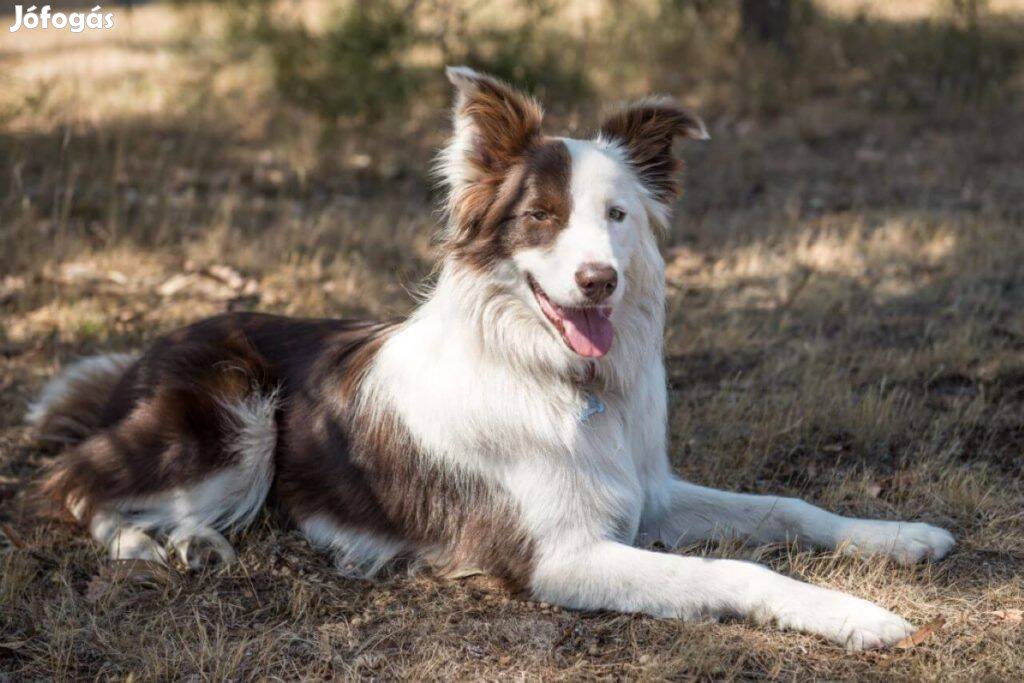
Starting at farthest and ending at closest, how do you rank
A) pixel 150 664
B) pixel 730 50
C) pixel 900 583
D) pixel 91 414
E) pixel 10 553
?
1. pixel 730 50
2. pixel 91 414
3. pixel 10 553
4. pixel 900 583
5. pixel 150 664

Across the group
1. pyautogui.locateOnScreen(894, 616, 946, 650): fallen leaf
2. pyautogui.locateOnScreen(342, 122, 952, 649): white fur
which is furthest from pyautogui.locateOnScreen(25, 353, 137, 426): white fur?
pyautogui.locateOnScreen(894, 616, 946, 650): fallen leaf

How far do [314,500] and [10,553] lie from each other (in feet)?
3.92

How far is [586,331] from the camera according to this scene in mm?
3844

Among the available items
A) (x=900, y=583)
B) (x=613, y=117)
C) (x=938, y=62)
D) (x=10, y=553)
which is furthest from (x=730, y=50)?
(x=10, y=553)

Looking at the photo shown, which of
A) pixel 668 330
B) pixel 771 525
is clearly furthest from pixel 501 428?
pixel 668 330

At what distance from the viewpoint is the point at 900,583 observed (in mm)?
3926

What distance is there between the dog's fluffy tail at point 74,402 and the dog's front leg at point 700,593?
2498 mm

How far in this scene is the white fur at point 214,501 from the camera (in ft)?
14.6

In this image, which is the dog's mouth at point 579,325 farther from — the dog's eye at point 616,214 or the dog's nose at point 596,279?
the dog's eye at point 616,214

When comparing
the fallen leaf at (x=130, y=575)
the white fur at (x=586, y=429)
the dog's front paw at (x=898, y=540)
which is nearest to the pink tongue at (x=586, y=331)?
the white fur at (x=586, y=429)

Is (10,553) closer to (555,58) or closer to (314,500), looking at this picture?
(314,500)

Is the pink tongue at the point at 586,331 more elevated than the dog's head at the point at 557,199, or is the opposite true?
the dog's head at the point at 557,199

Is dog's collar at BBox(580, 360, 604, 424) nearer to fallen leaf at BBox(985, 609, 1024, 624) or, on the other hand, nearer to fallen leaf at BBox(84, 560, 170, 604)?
fallen leaf at BBox(985, 609, 1024, 624)

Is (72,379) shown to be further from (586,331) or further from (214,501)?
(586,331)
